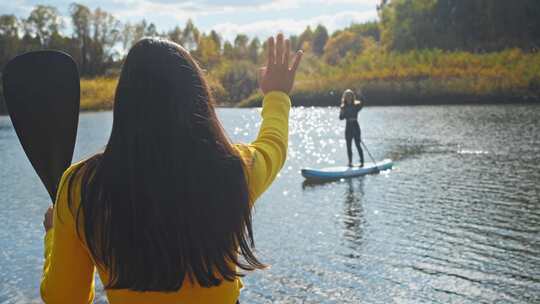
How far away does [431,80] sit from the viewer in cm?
4531

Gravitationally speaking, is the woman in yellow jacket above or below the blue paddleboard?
above

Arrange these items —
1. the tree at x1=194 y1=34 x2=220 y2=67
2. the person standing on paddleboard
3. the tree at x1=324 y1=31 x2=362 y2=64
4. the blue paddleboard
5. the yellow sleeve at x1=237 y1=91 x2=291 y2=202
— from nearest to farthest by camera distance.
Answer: the yellow sleeve at x1=237 y1=91 x2=291 y2=202, the blue paddleboard, the person standing on paddleboard, the tree at x1=324 y1=31 x2=362 y2=64, the tree at x1=194 y1=34 x2=220 y2=67

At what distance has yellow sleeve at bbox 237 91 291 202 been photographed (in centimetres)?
156

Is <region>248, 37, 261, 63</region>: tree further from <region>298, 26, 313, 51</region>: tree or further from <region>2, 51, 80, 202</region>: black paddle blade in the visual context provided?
<region>2, 51, 80, 202</region>: black paddle blade

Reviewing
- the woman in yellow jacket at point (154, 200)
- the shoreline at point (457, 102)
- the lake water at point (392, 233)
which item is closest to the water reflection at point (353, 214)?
the lake water at point (392, 233)

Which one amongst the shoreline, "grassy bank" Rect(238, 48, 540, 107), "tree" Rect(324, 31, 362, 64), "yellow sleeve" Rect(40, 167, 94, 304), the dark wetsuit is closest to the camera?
"yellow sleeve" Rect(40, 167, 94, 304)

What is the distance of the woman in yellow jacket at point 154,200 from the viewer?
1.40 m

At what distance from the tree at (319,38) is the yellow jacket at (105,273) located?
403ft

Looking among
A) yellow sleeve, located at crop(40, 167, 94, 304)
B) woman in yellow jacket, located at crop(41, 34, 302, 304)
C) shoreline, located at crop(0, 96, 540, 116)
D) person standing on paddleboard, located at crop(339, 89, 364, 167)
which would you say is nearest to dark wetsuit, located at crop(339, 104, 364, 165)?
person standing on paddleboard, located at crop(339, 89, 364, 167)

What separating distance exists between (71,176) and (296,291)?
4842mm

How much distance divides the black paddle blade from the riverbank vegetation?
32.1 m

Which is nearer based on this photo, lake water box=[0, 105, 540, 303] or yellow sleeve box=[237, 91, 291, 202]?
yellow sleeve box=[237, 91, 291, 202]

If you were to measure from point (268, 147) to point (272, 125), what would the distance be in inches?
2.7

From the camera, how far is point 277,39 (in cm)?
164
